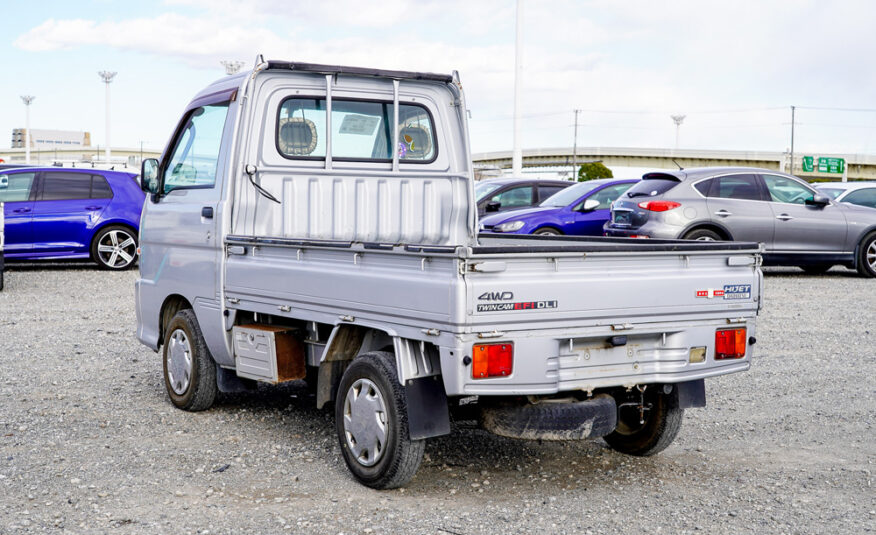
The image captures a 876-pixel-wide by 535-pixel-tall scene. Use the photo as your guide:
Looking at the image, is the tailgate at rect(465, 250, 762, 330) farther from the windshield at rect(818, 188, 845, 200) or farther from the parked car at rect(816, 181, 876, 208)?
the windshield at rect(818, 188, 845, 200)

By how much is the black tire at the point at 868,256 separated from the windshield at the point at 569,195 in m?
4.07

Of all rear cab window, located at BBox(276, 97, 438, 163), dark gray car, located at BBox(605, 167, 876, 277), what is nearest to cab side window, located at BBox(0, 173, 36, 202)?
dark gray car, located at BBox(605, 167, 876, 277)

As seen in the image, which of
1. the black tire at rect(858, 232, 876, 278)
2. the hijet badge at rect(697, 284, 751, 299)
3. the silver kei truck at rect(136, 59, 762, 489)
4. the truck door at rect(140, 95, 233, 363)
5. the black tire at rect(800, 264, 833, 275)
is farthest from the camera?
the black tire at rect(800, 264, 833, 275)

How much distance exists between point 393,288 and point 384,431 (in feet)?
2.35

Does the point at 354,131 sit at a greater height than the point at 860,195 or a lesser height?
greater

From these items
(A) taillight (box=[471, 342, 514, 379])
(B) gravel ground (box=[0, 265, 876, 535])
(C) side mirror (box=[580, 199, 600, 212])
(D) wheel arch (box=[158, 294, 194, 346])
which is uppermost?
(C) side mirror (box=[580, 199, 600, 212])

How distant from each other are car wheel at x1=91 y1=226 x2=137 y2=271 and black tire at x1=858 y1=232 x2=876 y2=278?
37.1ft

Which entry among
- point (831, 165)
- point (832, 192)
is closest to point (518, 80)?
point (832, 192)

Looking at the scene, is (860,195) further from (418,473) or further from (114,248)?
(418,473)

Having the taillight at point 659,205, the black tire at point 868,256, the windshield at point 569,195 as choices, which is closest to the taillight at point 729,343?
the taillight at point 659,205

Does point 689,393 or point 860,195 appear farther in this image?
point 860,195

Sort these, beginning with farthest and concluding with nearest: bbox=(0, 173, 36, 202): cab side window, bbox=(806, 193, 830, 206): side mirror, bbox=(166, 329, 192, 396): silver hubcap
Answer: bbox=(0, 173, 36, 202): cab side window, bbox=(806, 193, 830, 206): side mirror, bbox=(166, 329, 192, 396): silver hubcap

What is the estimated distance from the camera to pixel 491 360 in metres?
4.30

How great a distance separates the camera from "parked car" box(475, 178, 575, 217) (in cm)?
1697
